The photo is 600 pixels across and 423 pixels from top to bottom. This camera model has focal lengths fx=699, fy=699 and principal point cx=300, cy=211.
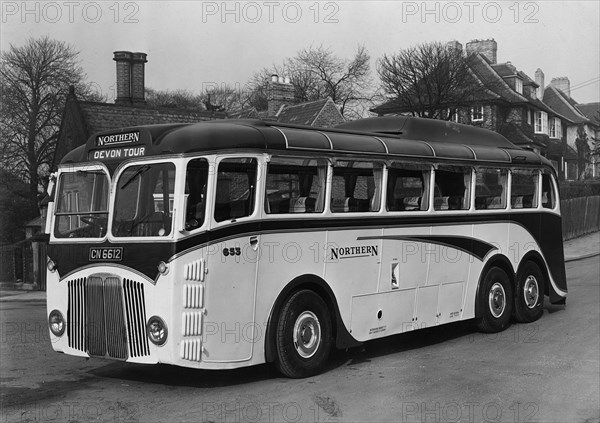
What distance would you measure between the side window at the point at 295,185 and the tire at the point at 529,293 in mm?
5382

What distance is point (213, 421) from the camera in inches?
253

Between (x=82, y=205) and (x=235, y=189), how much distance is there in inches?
73.5

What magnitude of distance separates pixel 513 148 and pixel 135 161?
7724 millimetres

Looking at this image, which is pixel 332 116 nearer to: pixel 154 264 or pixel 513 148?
pixel 513 148

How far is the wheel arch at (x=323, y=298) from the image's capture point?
7.84 m

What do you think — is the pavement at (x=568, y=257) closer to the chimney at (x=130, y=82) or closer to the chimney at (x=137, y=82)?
the chimney at (x=130, y=82)

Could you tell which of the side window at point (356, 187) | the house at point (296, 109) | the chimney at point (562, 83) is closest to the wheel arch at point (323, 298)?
the side window at point (356, 187)

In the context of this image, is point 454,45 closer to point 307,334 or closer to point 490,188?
point 490,188

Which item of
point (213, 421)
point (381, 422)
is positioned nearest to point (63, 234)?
point (213, 421)

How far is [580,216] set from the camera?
117ft

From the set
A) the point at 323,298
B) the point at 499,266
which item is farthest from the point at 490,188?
the point at 323,298

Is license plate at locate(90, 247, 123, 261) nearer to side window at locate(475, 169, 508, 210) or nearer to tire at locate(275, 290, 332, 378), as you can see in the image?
tire at locate(275, 290, 332, 378)

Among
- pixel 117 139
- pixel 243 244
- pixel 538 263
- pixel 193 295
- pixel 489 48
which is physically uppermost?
pixel 489 48

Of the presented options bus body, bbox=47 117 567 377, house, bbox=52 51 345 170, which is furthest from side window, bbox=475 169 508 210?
house, bbox=52 51 345 170
